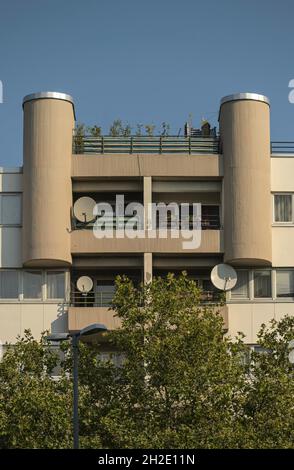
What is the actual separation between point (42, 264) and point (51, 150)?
472 cm

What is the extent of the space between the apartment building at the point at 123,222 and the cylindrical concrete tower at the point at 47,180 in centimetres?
4

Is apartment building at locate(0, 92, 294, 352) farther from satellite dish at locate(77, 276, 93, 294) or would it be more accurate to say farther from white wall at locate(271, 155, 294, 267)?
satellite dish at locate(77, 276, 93, 294)

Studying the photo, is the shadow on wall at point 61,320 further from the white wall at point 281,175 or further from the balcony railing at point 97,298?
the white wall at point 281,175

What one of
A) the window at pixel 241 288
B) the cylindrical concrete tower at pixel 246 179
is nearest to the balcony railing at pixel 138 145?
the cylindrical concrete tower at pixel 246 179

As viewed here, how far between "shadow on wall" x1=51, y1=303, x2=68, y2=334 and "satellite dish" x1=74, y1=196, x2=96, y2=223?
365cm

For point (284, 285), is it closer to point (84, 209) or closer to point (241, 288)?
point (241, 288)

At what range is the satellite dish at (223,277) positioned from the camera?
60.0m

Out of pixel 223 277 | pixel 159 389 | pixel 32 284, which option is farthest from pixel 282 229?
pixel 159 389

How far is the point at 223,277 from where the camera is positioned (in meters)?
60.2

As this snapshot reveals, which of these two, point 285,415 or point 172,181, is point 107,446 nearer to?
point 285,415

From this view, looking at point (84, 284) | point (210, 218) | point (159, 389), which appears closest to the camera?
point (159, 389)

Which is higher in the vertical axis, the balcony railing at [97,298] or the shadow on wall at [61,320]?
the balcony railing at [97,298]

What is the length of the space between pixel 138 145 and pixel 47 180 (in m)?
4.37

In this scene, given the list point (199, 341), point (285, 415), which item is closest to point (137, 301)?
point (199, 341)
